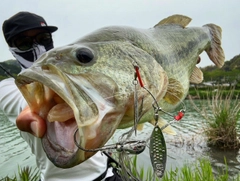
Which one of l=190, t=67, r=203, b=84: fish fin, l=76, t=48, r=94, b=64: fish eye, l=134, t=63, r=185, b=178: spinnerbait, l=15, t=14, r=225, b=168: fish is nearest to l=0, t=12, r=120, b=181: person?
l=15, t=14, r=225, b=168: fish

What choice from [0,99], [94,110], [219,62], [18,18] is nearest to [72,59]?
[94,110]

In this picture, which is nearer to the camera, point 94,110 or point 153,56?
point 94,110

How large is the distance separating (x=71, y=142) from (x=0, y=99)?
1.26 m

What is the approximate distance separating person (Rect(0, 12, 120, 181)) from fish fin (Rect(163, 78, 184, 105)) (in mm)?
815

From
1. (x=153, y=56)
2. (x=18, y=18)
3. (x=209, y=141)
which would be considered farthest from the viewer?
(x=209, y=141)

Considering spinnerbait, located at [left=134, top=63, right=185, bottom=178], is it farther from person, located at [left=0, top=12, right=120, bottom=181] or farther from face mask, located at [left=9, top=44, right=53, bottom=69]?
face mask, located at [left=9, top=44, right=53, bottom=69]

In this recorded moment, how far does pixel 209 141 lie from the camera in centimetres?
1249

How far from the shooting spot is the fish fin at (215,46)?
3.30m

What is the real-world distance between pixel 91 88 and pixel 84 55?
7.7 inches

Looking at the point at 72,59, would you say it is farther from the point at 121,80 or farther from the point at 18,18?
the point at 18,18

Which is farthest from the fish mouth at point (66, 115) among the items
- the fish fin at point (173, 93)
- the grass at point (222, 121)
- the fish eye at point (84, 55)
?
the grass at point (222, 121)

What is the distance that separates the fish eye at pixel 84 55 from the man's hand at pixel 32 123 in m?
0.31

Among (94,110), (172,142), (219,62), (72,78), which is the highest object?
(72,78)

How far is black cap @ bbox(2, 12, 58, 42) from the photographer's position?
228 cm
